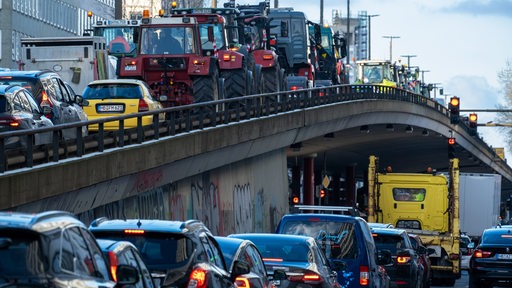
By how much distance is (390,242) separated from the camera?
98.4 feet

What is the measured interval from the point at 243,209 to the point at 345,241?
17.3m

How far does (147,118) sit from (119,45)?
1599cm

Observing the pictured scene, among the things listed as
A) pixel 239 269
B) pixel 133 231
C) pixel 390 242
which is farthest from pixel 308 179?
pixel 133 231

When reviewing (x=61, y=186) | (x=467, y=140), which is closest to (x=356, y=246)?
(x=61, y=186)

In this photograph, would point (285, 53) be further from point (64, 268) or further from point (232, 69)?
point (64, 268)

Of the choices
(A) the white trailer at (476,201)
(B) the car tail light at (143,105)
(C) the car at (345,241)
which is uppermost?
(B) the car tail light at (143,105)

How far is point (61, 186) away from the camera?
899 inches

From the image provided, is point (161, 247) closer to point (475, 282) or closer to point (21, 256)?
point (21, 256)

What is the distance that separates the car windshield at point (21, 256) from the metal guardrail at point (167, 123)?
9757 millimetres

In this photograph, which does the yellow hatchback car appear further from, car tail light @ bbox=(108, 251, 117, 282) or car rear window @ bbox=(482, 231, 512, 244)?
car tail light @ bbox=(108, 251, 117, 282)

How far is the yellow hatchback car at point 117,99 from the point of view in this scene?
32.8 m

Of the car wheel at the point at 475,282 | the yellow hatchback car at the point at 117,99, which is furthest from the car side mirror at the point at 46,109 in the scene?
the car wheel at the point at 475,282

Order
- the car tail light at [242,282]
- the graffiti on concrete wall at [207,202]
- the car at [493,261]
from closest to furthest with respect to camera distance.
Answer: the car tail light at [242,282], the car at [493,261], the graffiti on concrete wall at [207,202]

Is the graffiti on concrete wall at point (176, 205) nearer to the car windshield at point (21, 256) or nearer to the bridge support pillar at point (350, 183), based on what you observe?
the car windshield at point (21, 256)
